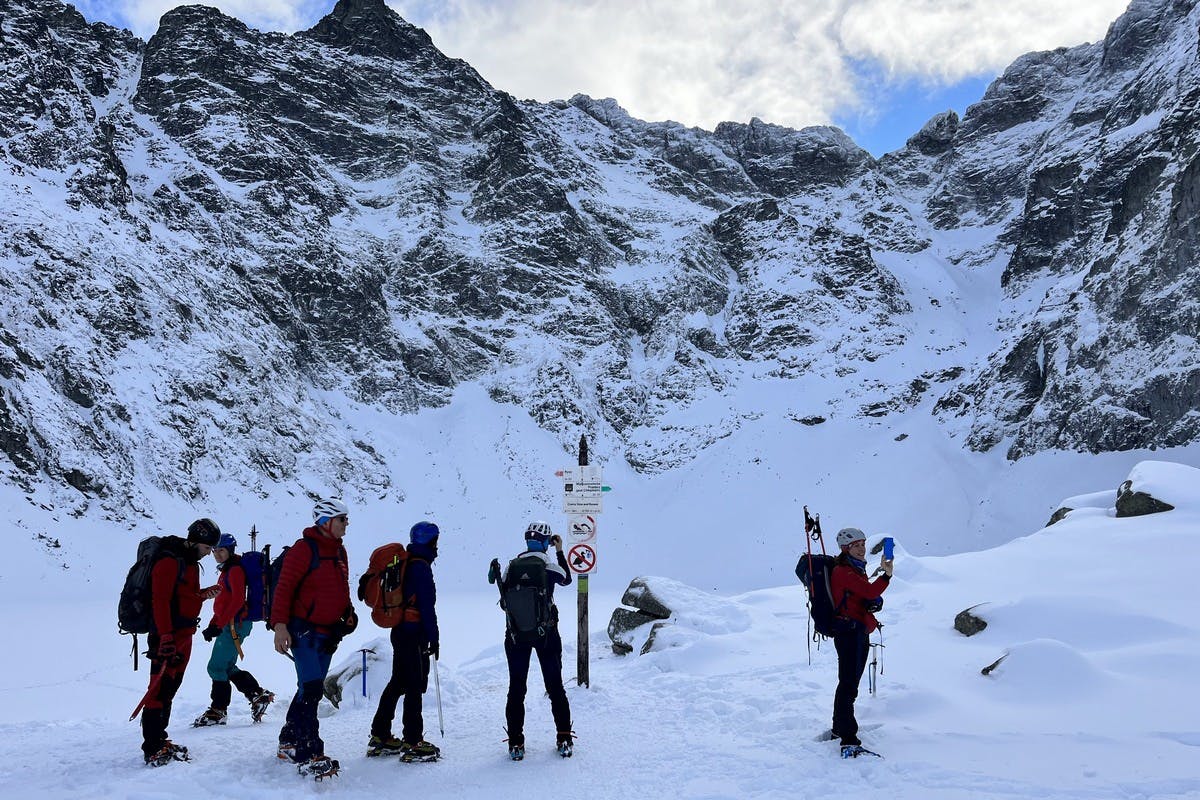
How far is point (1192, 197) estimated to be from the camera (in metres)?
35.7

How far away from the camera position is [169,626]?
6605mm

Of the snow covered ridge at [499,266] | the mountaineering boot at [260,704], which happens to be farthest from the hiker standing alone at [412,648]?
the snow covered ridge at [499,266]

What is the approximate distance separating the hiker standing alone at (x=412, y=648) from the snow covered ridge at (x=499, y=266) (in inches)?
1141

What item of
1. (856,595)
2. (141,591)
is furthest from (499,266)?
(856,595)

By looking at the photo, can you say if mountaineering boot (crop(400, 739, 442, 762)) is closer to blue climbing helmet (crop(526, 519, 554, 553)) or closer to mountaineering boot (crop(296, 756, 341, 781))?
mountaineering boot (crop(296, 756, 341, 781))

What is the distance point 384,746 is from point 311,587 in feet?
6.17

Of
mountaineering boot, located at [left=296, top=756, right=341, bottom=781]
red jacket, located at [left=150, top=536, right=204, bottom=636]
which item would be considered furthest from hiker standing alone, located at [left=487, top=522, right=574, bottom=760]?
red jacket, located at [left=150, top=536, right=204, bottom=636]

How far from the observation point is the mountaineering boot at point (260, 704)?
8.38m

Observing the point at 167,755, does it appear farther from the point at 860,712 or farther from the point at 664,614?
the point at 664,614

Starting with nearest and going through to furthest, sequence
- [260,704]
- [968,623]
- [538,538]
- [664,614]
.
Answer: [538,538]
[260,704]
[968,623]
[664,614]

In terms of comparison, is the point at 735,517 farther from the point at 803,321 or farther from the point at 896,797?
the point at 896,797

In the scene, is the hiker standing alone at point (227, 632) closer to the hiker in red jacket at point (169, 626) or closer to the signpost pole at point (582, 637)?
the hiker in red jacket at point (169, 626)

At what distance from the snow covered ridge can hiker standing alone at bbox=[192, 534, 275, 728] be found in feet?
85.0

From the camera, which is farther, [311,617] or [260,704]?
[260,704]
